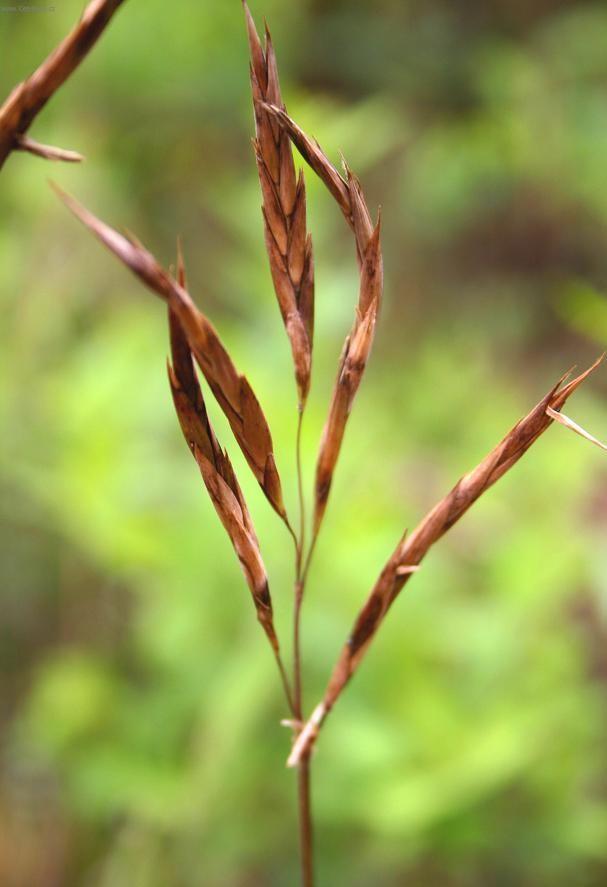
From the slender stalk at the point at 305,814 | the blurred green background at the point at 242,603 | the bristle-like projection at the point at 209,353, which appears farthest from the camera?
the blurred green background at the point at 242,603

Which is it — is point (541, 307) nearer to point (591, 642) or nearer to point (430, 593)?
point (591, 642)

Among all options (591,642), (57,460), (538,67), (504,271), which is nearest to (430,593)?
(57,460)

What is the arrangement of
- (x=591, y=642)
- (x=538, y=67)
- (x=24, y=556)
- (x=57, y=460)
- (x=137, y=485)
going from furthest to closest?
(x=538, y=67) → (x=591, y=642) → (x=24, y=556) → (x=57, y=460) → (x=137, y=485)

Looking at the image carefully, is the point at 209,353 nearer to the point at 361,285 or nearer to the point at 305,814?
the point at 361,285

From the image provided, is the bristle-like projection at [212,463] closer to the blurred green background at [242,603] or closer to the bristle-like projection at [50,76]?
the bristle-like projection at [50,76]

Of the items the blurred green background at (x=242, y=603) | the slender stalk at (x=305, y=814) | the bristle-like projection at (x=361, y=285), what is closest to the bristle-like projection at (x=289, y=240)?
the bristle-like projection at (x=361, y=285)
